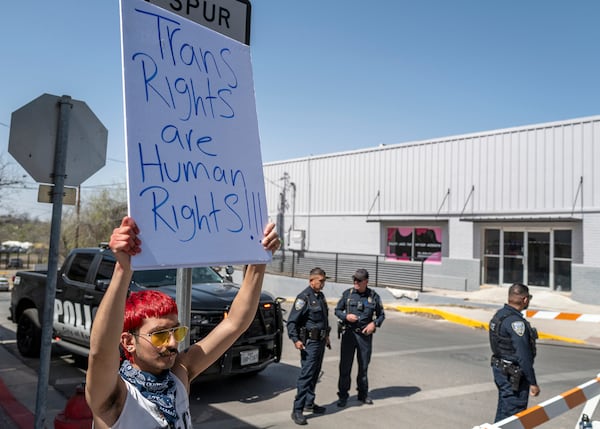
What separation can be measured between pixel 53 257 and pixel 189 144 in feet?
9.02

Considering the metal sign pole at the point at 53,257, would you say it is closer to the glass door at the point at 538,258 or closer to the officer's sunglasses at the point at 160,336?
the officer's sunglasses at the point at 160,336

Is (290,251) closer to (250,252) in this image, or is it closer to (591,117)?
(591,117)

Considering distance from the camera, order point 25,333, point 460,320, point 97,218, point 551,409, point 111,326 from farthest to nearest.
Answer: point 97,218, point 460,320, point 25,333, point 551,409, point 111,326

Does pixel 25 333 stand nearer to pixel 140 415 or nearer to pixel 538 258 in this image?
pixel 140 415

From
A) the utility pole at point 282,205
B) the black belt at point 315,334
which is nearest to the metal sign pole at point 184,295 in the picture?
the black belt at point 315,334

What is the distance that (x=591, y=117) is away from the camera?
58.3 feet

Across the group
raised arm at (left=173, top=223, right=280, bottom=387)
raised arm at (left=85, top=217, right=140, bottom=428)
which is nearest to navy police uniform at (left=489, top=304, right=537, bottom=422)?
raised arm at (left=173, top=223, right=280, bottom=387)

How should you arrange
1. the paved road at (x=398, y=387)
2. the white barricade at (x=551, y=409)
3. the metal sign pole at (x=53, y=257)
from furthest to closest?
the paved road at (x=398, y=387)
the metal sign pole at (x=53, y=257)
the white barricade at (x=551, y=409)

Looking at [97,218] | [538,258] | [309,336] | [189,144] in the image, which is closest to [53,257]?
[189,144]

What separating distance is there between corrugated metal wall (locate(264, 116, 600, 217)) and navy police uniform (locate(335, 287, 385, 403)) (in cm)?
1417

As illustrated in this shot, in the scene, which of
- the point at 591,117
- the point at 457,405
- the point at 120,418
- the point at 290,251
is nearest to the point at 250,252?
the point at 120,418

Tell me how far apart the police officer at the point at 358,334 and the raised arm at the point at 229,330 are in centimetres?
460

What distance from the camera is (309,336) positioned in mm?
6441

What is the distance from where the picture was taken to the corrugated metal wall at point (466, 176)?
18.2m
